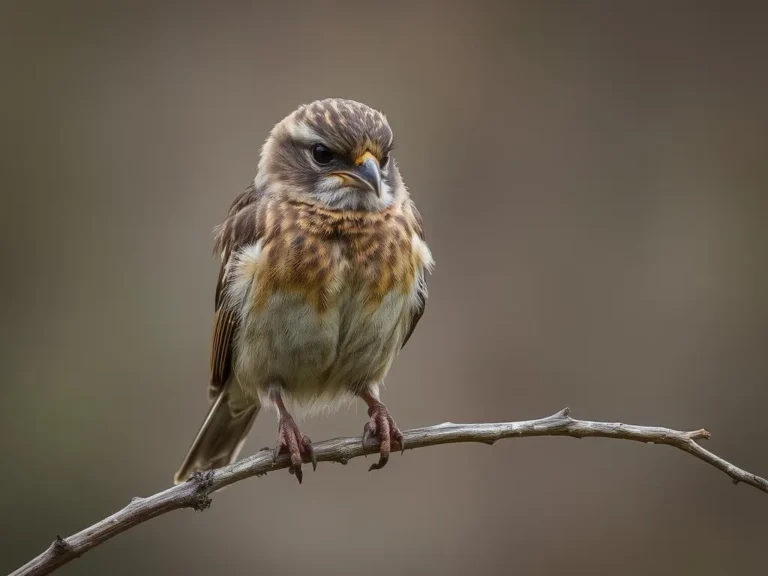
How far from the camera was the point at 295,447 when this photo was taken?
4.22m

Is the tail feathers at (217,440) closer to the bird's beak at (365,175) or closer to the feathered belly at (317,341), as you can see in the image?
the feathered belly at (317,341)

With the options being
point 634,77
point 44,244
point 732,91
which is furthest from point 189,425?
point 732,91

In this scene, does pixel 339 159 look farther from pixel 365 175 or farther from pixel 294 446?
pixel 294 446

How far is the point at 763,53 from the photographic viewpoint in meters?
8.77

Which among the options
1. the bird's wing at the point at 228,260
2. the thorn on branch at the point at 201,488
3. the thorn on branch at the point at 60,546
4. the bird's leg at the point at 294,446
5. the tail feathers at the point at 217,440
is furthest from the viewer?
the tail feathers at the point at 217,440

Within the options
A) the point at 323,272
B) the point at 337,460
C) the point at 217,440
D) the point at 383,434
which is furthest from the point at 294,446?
the point at 217,440

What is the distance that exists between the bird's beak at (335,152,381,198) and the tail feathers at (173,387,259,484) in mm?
1339

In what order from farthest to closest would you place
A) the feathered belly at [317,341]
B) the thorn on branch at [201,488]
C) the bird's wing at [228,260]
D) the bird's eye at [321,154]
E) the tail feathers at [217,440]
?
the tail feathers at [217,440]
the bird's wing at [228,260]
the bird's eye at [321,154]
the feathered belly at [317,341]
the thorn on branch at [201,488]

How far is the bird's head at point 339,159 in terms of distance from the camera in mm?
4352

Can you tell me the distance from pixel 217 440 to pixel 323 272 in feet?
4.39

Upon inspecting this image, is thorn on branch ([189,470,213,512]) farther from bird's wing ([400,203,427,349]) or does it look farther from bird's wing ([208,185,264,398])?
bird's wing ([400,203,427,349])

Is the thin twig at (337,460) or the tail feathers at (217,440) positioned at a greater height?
the thin twig at (337,460)

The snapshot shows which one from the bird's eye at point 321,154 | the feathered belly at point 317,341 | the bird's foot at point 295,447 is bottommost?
the bird's foot at point 295,447

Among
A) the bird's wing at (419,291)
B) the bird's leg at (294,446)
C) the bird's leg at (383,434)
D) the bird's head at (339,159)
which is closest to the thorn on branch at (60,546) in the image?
the bird's leg at (294,446)
